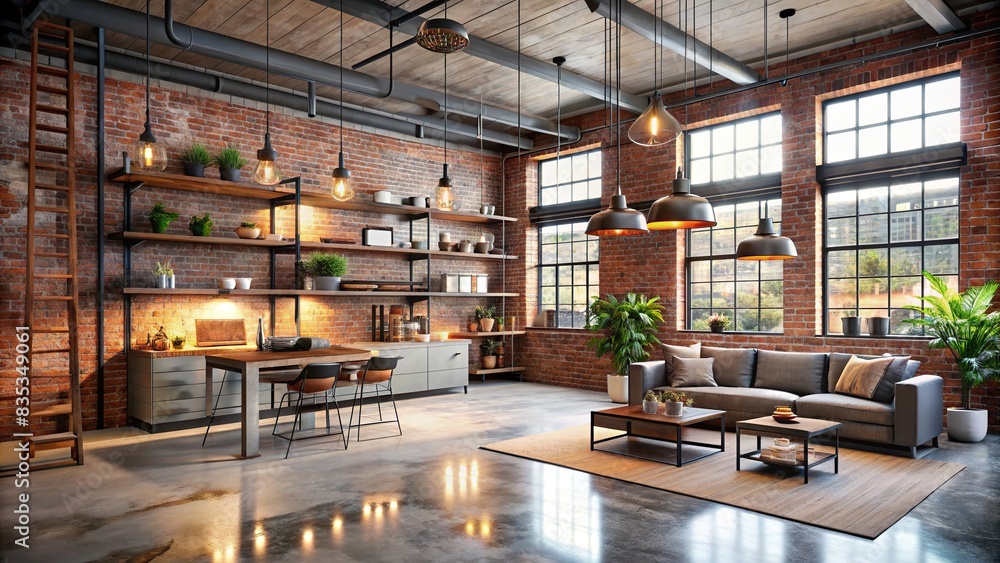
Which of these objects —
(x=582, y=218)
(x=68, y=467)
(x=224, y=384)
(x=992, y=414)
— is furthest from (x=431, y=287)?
(x=992, y=414)

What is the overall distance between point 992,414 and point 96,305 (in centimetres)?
932

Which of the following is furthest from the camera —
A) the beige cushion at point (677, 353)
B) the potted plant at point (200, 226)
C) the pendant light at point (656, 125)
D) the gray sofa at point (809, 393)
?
the beige cushion at point (677, 353)

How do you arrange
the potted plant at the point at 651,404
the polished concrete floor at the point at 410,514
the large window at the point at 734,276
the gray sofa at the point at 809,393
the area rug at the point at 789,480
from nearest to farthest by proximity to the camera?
1. the polished concrete floor at the point at 410,514
2. the area rug at the point at 789,480
3. the gray sofa at the point at 809,393
4. the potted plant at the point at 651,404
5. the large window at the point at 734,276

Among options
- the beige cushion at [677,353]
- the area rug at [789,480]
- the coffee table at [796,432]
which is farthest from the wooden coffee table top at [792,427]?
the beige cushion at [677,353]

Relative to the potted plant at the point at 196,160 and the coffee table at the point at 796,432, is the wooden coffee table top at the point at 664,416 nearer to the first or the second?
the coffee table at the point at 796,432

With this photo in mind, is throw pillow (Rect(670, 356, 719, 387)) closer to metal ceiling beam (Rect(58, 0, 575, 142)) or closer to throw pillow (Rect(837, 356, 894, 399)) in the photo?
throw pillow (Rect(837, 356, 894, 399))

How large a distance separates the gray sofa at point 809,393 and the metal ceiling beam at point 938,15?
10.9 feet

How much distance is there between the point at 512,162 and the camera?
11398 mm

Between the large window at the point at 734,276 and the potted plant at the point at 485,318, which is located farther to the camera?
the potted plant at the point at 485,318

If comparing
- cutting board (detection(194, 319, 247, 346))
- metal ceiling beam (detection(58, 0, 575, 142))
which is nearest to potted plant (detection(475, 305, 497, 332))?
metal ceiling beam (detection(58, 0, 575, 142))

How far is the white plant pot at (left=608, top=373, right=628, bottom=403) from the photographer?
888cm

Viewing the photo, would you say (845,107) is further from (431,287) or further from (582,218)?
(431,287)

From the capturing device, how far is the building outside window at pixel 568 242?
411 inches

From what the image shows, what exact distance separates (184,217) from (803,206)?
7.37m
